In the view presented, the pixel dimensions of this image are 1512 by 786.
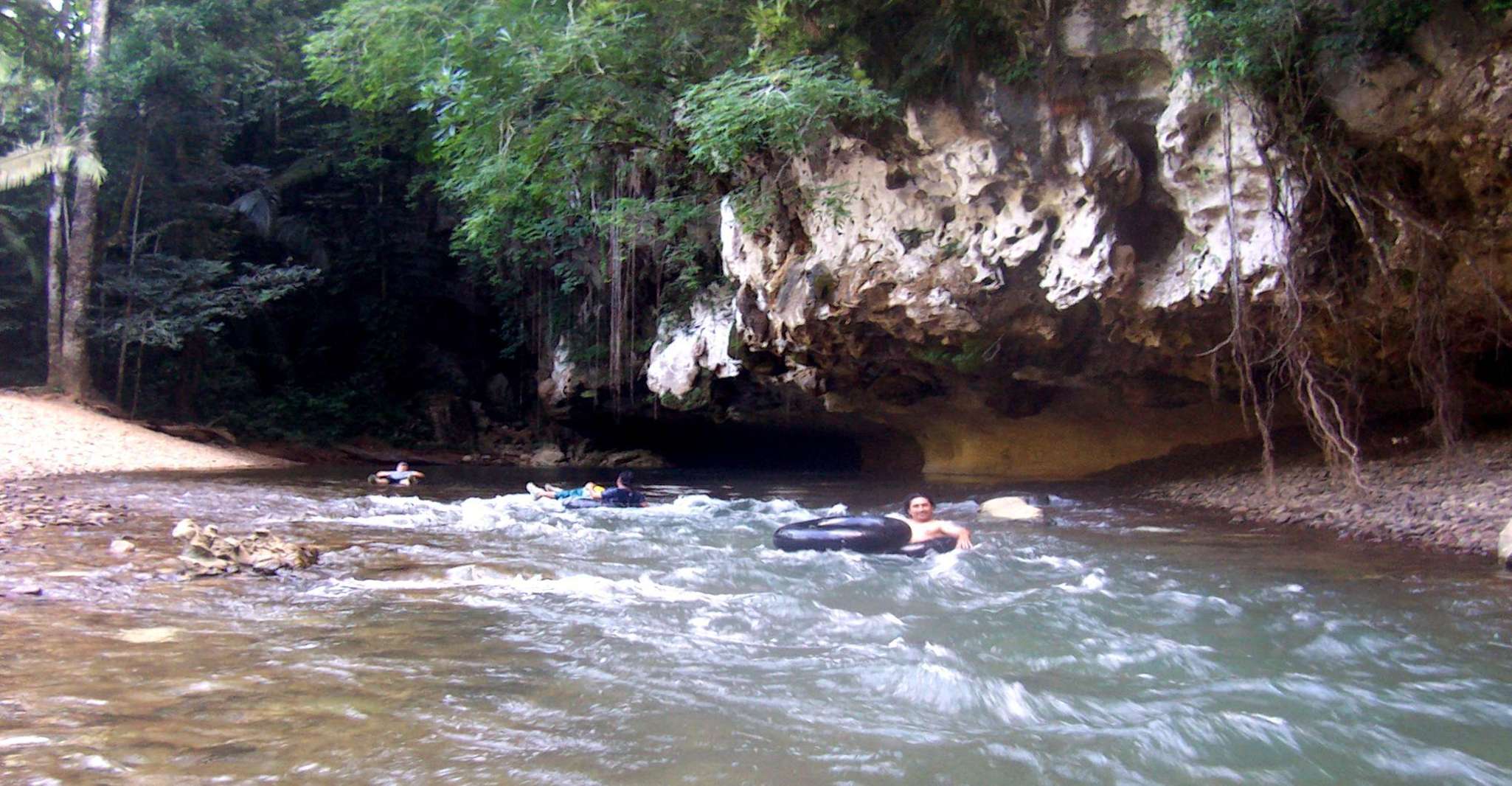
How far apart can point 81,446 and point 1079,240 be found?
14.8 m

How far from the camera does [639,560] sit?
701 cm

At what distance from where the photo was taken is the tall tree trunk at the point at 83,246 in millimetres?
17078

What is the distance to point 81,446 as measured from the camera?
14.2 metres

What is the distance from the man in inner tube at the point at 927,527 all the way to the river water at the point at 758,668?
29 cm

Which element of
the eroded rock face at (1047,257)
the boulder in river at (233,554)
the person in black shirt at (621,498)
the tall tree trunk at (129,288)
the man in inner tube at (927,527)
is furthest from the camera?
the tall tree trunk at (129,288)

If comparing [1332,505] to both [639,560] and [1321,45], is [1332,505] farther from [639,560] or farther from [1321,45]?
[639,560]

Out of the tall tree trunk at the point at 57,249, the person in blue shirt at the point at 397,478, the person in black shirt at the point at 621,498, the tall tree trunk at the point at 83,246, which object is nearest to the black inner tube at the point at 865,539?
the person in black shirt at the point at 621,498

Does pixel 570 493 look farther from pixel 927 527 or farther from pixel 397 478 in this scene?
pixel 927 527

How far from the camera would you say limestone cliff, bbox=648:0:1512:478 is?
7.14 metres

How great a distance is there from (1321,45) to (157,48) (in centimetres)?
1879

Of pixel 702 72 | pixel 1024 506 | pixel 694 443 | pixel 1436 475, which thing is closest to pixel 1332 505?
pixel 1436 475

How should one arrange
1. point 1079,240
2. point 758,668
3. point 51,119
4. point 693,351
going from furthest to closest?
point 51,119
point 693,351
point 1079,240
point 758,668

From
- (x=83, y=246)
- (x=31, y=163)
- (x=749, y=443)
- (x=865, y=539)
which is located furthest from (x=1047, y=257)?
(x=83, y=246)

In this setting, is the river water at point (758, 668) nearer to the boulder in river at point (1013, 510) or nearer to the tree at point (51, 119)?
the boulder in river at point (1013, 510)
